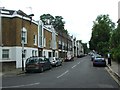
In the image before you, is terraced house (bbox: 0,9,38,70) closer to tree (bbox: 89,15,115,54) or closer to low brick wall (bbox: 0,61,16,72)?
low brick wall (bbox: 0,61,16,72)

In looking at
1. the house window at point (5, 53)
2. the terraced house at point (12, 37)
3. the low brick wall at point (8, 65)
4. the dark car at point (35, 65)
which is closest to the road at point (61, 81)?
the dark car at point (35, 65)

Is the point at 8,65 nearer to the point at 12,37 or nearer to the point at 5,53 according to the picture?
the point at 5,53

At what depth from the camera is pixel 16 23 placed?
124 feet

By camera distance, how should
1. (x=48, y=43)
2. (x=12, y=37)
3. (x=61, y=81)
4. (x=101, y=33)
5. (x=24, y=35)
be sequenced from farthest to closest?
(x=101, y=33) < (x=48, y=43) < (x=24, y=35) < (x=12, y=37) < (x=61, y=81)

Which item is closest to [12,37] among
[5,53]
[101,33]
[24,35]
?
[5,53]

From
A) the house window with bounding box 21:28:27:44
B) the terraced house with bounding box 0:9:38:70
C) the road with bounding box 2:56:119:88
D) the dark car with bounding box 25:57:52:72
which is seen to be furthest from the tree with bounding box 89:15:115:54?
the road with bounding box 2:56:119:88

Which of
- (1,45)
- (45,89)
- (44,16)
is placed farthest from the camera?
(44,16)

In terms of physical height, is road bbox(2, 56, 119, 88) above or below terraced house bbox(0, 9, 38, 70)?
below

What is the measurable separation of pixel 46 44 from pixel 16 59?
18.1 meters

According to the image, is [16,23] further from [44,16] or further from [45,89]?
[44,16]

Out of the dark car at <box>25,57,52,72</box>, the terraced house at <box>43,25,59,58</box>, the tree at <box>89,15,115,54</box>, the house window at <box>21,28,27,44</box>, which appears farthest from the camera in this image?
the tree at <box>89,15,115,54</box>

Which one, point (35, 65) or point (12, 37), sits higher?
point (12, 37)

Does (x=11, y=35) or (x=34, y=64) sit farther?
(x=11, y=35)

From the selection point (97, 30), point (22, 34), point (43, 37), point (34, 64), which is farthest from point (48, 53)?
point (97, 30)
